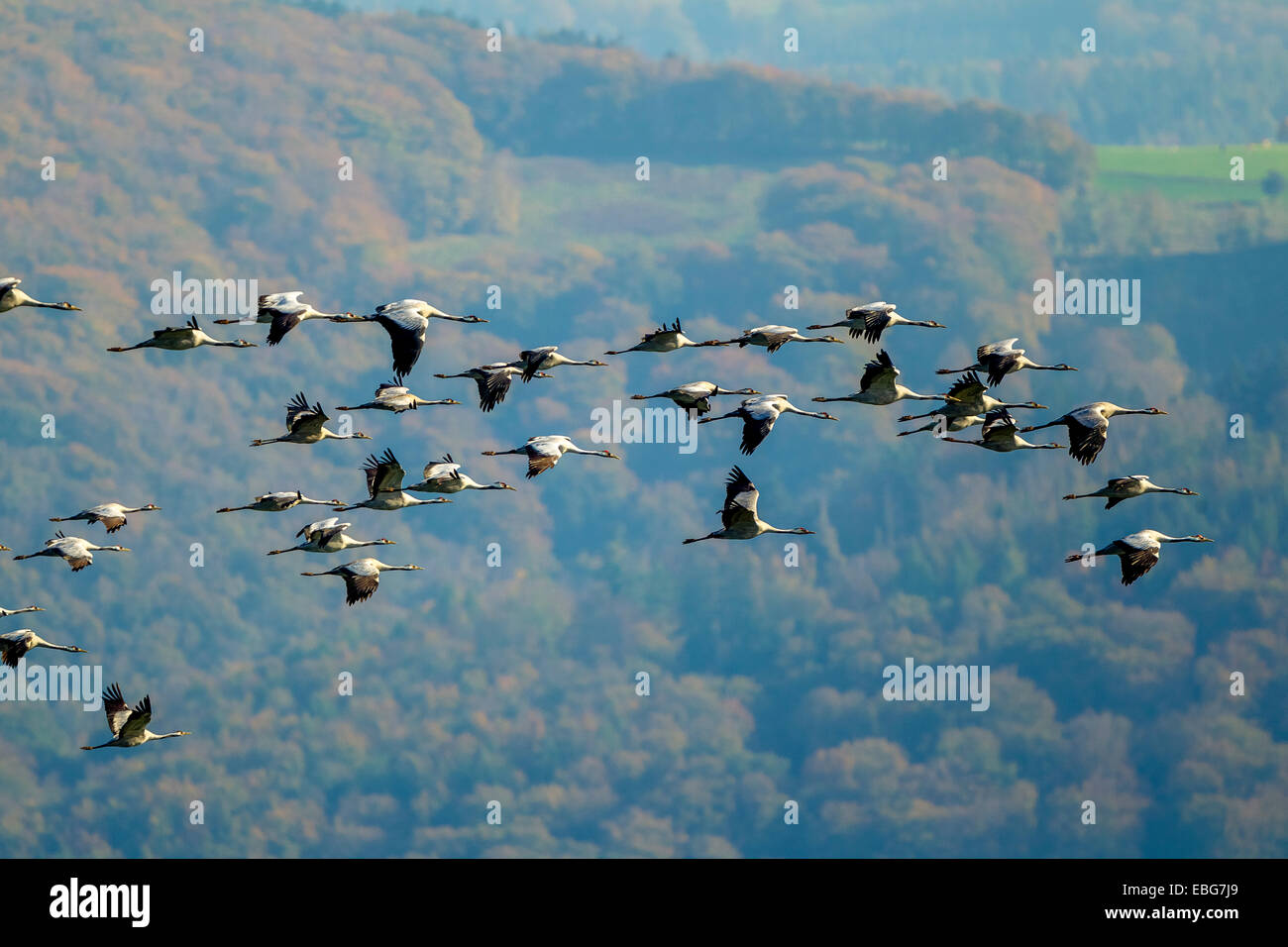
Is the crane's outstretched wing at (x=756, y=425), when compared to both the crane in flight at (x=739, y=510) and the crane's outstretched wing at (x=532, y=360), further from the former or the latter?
the crane's outstretched wing at (x=532, y=360)

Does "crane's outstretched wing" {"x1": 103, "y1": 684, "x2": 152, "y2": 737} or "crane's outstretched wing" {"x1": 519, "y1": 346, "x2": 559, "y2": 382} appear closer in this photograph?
"crane's outstretched wing" {"x1": 103, "y1": 684, "x2": 152, "y2": 737}

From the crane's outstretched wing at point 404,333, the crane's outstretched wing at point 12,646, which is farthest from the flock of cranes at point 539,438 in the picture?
the crane's outstretched wing at point 404,333

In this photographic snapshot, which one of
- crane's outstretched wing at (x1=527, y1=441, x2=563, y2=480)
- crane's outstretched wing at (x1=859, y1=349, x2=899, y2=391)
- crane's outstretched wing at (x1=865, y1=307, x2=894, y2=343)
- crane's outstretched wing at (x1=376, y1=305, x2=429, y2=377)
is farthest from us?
crane's outstretched wing at (x1=859, y1=349, x2=899, y2=391)

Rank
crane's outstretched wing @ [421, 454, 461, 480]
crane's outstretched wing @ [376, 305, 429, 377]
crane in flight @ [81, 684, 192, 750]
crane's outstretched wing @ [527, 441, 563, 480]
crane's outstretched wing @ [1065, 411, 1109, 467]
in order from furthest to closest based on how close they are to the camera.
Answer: crane's outstretched wing @ [421, 454, 461, 480] < crane in flight @ [81, 684, 192, 750] < crane's outstretched wing @ [1065, 411, 1109, 467] < crane's outstretched wing @ [527, 441, 563, 480] < crane's outstretched wing @ [376, 305, 429, 377]

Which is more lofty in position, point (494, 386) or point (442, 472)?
point (494, 386)

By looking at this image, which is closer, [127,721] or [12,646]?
[12,646]

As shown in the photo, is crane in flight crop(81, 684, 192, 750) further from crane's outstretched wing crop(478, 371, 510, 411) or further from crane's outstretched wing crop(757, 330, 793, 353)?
crane's outstretched wing crop(757, 330, 793, 353)

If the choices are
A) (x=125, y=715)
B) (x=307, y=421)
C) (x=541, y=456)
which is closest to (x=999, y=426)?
(x=541, y=456)

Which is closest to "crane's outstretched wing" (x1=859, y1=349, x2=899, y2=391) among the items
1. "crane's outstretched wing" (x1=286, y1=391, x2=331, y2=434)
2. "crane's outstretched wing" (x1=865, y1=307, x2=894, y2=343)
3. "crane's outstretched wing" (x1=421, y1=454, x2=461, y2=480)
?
"crane's outstretched wing" (x1=865, y1=307, x2=894, y2=343)

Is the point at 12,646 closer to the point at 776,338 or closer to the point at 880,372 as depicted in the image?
the point at 776,338

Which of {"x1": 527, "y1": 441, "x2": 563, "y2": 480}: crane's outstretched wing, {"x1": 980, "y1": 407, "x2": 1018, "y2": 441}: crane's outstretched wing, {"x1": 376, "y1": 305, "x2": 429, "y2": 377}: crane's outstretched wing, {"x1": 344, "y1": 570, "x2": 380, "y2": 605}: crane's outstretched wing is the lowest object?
{"x1": 344, "y1": 570, "x2": 380, "y2": 605}: crane's outstretched wing

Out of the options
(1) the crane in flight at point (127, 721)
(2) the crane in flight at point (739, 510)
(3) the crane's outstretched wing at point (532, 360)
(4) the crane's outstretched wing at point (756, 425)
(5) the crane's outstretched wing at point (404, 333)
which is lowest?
(1) the crane in flight at point (127, 721)
